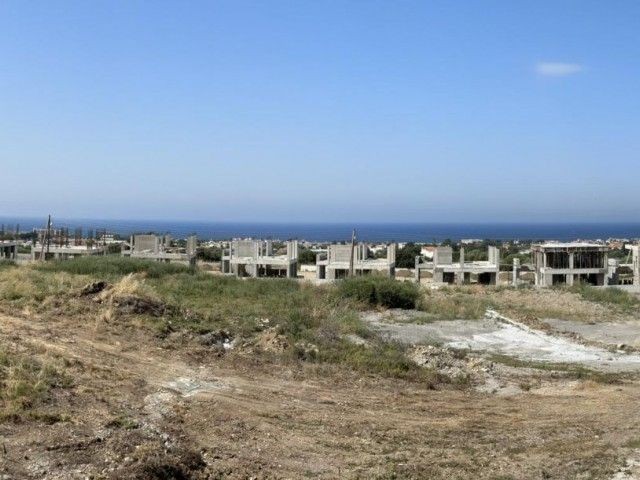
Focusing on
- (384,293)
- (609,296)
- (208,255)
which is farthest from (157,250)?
(609,296)

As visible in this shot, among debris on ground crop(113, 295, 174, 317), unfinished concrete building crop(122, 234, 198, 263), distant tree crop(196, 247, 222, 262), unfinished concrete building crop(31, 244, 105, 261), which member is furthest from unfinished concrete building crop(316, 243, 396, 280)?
debris on ground crop(113, 295, 174, 317)

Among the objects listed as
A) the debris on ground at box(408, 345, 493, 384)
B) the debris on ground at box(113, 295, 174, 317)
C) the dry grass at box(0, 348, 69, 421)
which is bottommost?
the debris on ground at box(408, 345, 493, 384)

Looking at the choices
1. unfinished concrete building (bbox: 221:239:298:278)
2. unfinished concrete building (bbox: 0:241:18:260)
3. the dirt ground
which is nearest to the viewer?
the dirt ground

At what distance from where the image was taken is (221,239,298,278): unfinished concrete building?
44.9m

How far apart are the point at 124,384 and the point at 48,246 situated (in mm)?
41927

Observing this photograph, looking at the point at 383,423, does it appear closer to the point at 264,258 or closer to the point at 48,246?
the point at 264,258

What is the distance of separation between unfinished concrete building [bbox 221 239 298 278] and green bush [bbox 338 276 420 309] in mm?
18721

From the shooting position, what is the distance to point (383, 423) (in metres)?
9.86

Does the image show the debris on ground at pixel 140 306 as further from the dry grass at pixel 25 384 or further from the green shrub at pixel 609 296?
the green shrub at pixel 609 296

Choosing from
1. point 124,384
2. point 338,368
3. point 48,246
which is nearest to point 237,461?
point 124,384

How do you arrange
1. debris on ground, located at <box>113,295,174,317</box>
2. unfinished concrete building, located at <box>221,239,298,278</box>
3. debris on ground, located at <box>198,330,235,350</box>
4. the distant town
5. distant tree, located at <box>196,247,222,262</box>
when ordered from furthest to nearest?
distant tree, located at <box>196,247,222,262</box> → unfinished concrete building, located at <box>221,239,298,278</box> → the distant town → debris on ground, located at <box>113,295,174,317</box> → debris on ground, located at <box>198,330,235,350</box>

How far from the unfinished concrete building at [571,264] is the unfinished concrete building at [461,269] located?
277cm

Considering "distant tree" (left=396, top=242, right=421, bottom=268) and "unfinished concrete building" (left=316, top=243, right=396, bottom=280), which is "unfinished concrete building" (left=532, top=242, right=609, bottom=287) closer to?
"unfinished concrete building" (left=316, top=243, right=396, bottom=280)

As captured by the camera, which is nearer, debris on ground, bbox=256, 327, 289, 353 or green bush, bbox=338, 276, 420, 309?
debris on ground, bbox=256, 327, 289, 353
